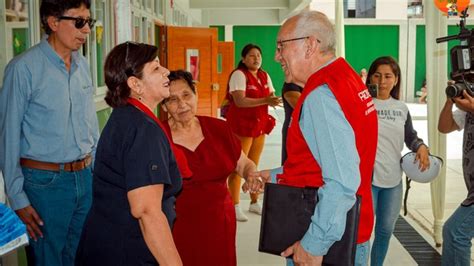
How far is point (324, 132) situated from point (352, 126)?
9cm

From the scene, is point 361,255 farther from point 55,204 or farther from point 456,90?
point 55,204

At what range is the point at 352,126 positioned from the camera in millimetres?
1663

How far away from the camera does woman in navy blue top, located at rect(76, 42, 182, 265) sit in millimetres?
1661

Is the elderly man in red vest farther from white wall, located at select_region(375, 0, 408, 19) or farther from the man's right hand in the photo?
white wall, located at select_region(375, 0, 408, 19)

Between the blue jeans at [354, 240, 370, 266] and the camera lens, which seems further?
the camera lens

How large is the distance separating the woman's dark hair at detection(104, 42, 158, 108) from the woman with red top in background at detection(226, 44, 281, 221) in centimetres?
322

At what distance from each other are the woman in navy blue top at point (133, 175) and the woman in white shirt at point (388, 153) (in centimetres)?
178

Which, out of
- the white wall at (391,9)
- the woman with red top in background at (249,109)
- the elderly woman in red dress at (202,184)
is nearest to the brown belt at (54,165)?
the elderly woman in red dress at (202,184)

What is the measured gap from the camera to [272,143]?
405 inches

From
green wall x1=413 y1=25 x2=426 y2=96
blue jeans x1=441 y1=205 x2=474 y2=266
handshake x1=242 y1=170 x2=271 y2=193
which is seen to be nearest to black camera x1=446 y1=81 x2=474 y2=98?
blue jeans x1=441 y1=205 x2=474 y2=266

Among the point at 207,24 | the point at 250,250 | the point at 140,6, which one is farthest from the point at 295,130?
the point at 207,24

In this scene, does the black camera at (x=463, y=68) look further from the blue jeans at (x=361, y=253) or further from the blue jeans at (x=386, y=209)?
the blue jeans at (x=361, y=253)

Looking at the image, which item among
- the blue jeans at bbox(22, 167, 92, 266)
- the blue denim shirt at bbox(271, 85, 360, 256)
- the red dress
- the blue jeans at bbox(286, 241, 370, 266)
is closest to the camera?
the blue denim shirt at bbox(271, 85, 360, 256)

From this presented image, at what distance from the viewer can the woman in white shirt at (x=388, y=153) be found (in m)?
3.25
